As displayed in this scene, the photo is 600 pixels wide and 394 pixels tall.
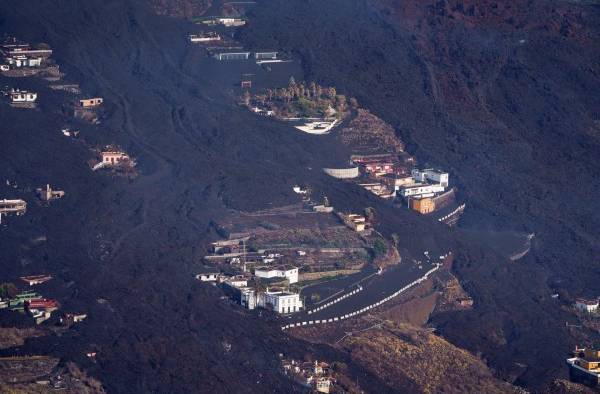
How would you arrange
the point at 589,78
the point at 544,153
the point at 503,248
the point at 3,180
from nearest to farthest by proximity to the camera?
the point at 3,180, the point at 503,248, the point at 544,153, the point at 589,78

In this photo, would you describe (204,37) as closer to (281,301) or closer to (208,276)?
(208,276)

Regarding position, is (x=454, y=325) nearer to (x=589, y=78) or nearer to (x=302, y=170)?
(x=302, y=170)

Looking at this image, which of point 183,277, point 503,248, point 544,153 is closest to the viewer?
point 183,277

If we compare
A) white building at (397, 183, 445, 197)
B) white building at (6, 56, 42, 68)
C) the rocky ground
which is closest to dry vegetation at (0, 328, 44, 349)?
the rocky ground

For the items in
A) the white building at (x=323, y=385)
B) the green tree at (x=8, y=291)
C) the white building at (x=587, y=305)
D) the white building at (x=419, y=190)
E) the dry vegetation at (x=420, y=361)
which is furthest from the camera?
the white building at (x=419, y=190)

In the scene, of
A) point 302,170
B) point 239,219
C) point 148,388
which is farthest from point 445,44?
point 148,388

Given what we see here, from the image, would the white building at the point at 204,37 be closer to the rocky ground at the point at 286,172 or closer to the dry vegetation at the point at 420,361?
the rocky ground at the point at 286,172

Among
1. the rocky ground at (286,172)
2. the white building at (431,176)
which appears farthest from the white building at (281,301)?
the white building at (431,176)
